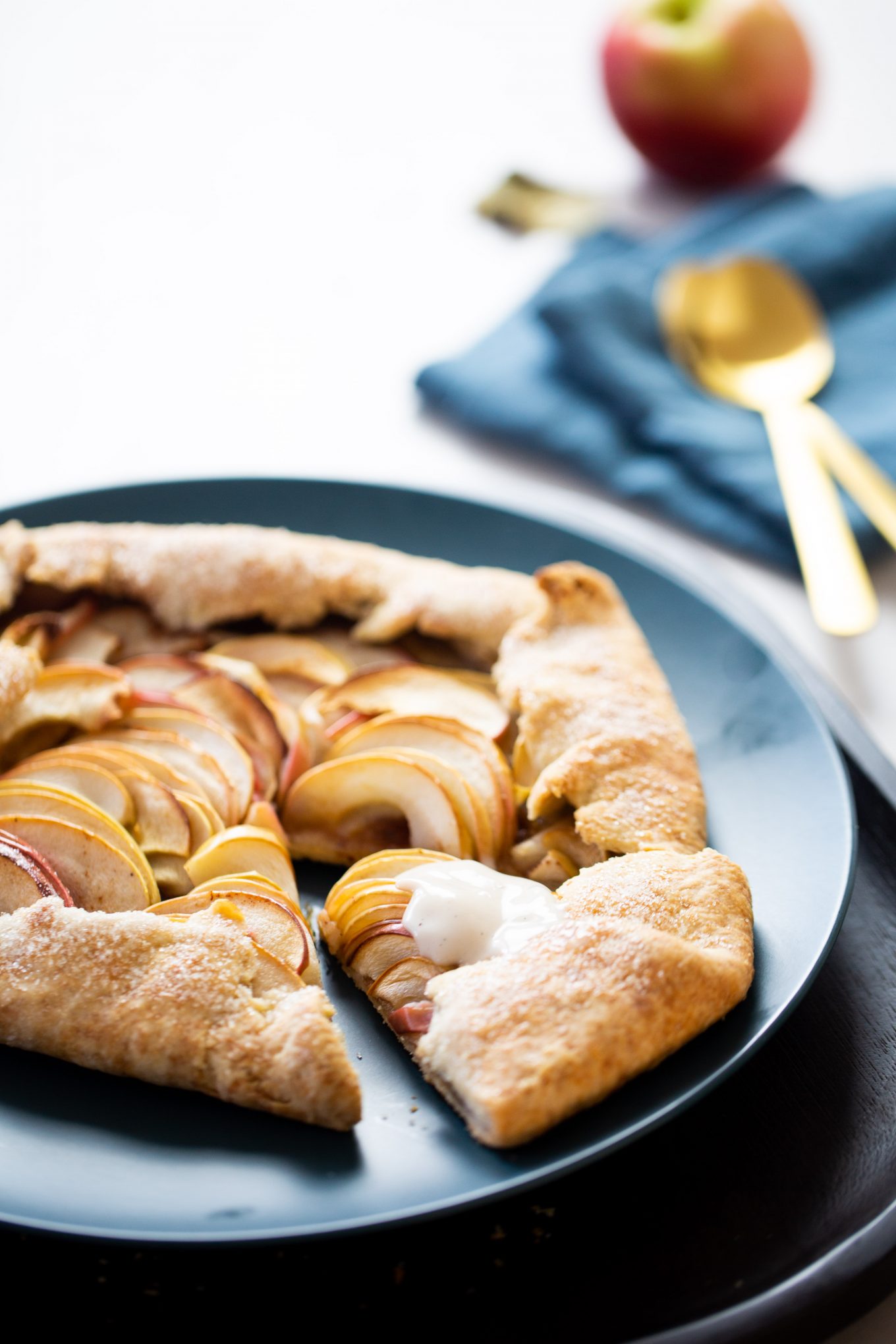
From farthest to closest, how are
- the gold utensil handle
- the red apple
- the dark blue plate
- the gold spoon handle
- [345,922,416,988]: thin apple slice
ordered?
the red apple, the gold utensil handle, the gold spoon handle, [345,922,416,988]: thin apple slice, the dark blue plate

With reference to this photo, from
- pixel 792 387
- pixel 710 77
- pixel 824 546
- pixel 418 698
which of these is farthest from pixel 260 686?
pixel 710 77

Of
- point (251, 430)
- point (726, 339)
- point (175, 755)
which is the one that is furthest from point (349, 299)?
point (175, 755)

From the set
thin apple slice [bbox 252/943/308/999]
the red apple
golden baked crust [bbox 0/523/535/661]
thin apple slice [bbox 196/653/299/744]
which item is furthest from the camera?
the red apple

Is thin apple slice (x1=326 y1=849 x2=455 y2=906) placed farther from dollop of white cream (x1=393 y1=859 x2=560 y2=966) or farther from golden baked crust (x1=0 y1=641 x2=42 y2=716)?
golden baked crust (x1=0 y1=641 x2=42 y2=716)

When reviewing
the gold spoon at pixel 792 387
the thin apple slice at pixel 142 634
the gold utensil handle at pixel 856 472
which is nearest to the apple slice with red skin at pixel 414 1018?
the thin apple slice at pixel 142 634

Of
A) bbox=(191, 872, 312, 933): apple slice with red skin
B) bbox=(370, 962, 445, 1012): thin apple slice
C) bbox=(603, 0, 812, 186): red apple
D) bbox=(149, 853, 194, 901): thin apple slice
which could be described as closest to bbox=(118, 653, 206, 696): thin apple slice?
bbox=(149, 853, 194, 901): thin apple slice
